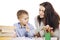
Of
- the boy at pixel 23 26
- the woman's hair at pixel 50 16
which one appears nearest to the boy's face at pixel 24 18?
the boy at pixel 23 26

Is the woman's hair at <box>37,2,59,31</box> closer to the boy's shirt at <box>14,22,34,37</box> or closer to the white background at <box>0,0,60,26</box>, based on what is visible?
the white background at <box>0,0,60,26</box>

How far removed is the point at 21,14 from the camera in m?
1.34

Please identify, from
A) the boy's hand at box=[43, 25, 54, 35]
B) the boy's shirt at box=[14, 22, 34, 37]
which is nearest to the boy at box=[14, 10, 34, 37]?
the boy's shirt at box=[14, 22, 34, 37]

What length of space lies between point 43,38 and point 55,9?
1.01ft

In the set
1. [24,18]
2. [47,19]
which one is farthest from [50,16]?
[24,18]

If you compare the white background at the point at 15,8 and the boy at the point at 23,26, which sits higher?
the white background at the point at 15,8

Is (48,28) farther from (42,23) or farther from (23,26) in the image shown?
(23,26)

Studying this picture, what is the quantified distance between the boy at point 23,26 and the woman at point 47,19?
80mm

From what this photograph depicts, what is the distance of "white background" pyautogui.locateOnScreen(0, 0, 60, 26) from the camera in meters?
1.35

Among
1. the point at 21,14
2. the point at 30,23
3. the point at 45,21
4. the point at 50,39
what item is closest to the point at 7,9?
the point at 21,14

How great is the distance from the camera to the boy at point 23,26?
1343mm

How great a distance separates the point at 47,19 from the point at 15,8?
13.3 inches

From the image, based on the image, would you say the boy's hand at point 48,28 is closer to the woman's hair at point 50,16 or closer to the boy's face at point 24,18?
the woman's hair at point 50,16

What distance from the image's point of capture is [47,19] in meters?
1.35
